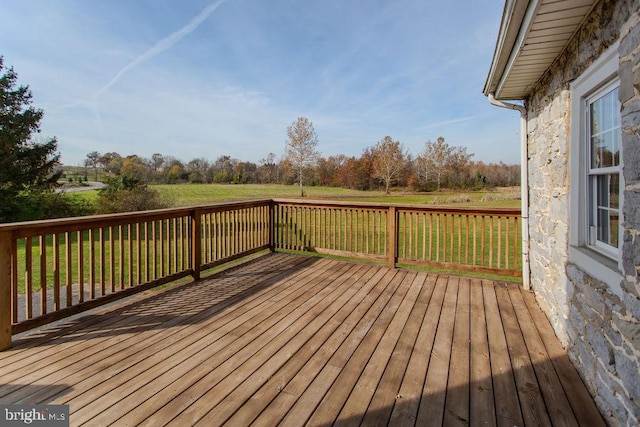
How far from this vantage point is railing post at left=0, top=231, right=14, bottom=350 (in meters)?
2.33

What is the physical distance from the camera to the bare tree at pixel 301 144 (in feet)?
65.9

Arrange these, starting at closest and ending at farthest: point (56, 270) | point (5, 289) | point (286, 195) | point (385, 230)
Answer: point (5, 289) < point (56, 270) < point (385, 230) < point (286, 195)

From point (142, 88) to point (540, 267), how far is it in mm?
10955

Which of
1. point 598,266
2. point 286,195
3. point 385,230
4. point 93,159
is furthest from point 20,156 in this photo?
point 598,266

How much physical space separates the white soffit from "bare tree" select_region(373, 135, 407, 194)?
57.3ft

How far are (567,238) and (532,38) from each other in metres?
1.53

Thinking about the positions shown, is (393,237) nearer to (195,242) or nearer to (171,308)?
(195,242)

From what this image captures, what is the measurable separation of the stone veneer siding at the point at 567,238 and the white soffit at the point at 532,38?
0.27ft

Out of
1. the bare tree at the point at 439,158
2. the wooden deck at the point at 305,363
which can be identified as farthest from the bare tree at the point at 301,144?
the wooden deck at the point at 305,363

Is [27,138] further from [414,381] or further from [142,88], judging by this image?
[414,381]

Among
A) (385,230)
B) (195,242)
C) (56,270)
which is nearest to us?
(56,270)

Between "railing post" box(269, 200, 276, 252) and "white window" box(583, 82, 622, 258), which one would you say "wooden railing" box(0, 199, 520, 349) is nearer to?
"railing post" box(269, 200, 276, 252)

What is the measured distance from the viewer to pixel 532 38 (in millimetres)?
2197

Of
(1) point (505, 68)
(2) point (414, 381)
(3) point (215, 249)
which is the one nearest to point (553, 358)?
(2) point (414, 381)
